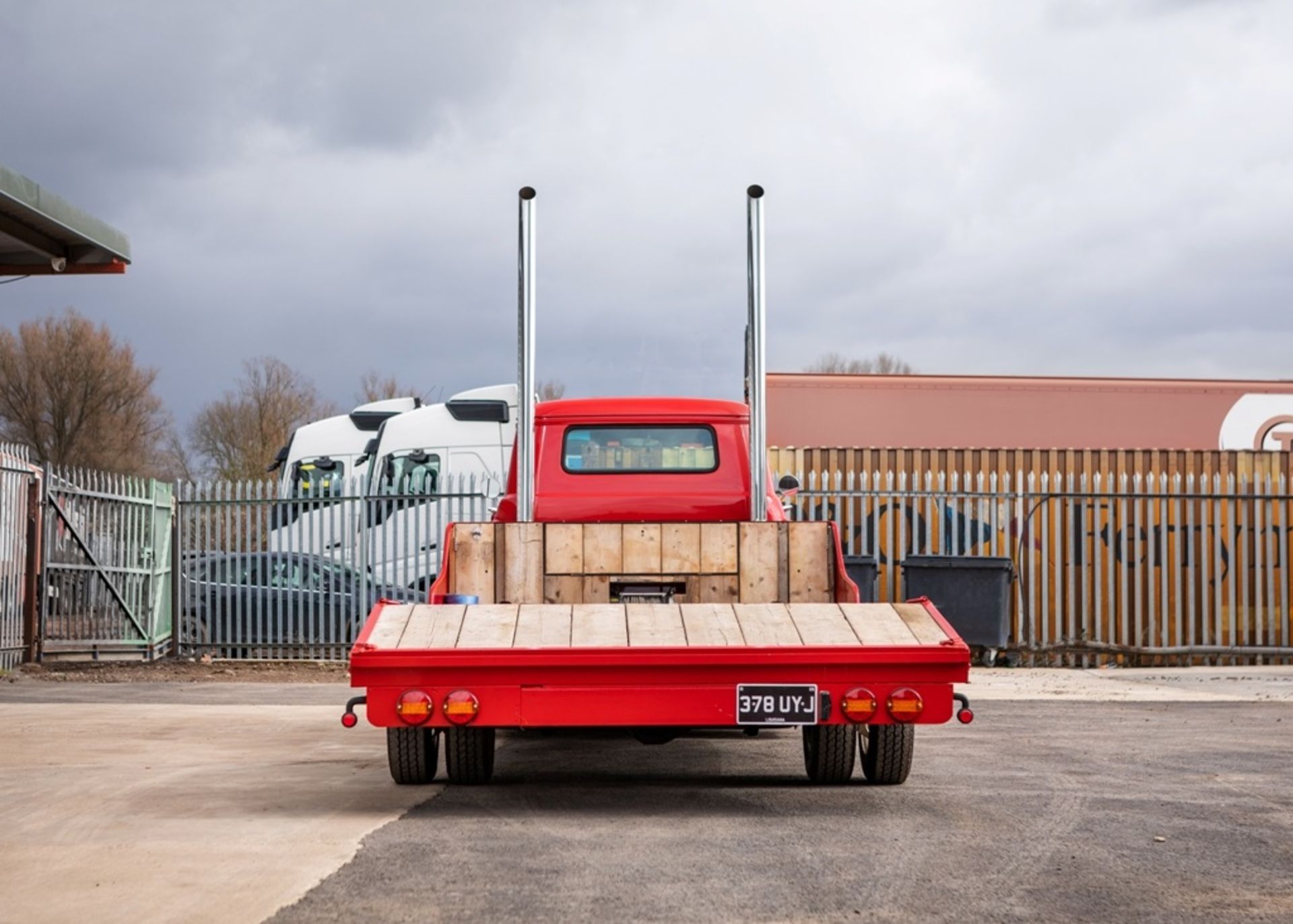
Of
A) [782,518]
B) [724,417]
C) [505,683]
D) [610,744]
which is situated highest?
[724,417]

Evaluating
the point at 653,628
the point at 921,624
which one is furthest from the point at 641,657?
the point at 921,624

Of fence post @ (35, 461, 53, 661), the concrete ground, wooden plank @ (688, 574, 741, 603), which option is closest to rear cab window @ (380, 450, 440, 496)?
fence post @ (35, 461, 53, 661)

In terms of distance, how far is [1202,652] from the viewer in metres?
18.7

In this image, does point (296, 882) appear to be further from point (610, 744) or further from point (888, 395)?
point (888, 395)

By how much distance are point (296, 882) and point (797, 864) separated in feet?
5.65

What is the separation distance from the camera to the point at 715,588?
30.0 feet

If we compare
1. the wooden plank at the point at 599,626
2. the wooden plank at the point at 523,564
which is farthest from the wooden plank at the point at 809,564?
the wooden plank at the point at 599,626

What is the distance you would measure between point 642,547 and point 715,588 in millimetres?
471

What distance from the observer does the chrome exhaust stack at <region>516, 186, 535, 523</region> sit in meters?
8.30

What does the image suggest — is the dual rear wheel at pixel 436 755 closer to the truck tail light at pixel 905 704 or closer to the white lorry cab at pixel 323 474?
the truck tail light at pixel 905 704

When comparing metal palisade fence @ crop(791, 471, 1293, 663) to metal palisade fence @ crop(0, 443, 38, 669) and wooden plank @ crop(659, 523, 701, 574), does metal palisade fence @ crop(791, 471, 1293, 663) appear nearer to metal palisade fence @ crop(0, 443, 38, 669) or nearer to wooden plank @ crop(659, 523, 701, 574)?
metal palisade fence @ crop(0, 443, 38, 669)

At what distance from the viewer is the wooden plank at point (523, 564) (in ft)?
29.6

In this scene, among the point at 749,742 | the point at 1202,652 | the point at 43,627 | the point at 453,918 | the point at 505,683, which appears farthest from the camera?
the point at 1202,652

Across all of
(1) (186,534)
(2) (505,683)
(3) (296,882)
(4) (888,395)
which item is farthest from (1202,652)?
(3) (296,882)
